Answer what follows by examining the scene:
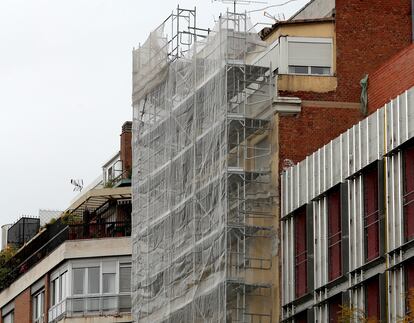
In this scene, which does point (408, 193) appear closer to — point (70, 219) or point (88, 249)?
point (88, 249)

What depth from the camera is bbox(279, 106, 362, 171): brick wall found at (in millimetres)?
59500

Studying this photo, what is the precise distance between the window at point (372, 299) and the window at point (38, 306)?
2576 cm

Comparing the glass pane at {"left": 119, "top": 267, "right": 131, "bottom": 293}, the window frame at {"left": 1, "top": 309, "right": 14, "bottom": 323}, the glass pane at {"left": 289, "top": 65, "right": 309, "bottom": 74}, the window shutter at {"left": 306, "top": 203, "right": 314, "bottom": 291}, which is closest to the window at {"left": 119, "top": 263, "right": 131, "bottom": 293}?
the glass pane at {"left": 119, "top": 267, "right": 131, "bottom": 293}

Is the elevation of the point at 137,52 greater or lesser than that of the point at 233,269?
greater

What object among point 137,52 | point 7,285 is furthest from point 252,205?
point 7,285

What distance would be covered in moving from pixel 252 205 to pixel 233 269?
6.57ft

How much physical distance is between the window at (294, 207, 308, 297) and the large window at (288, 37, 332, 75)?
525cm

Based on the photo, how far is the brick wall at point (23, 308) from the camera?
255 ft

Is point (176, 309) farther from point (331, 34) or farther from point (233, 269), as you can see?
point (331, 34)

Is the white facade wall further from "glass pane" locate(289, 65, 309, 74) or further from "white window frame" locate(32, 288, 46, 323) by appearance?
"white window frame" locate(32, 288, 46, 323)

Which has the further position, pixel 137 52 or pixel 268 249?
pixel 137 52

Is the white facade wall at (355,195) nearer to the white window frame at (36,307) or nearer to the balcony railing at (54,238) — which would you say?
the balcony railing at (54,238)

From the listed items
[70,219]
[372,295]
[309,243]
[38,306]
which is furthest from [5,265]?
[372,295]

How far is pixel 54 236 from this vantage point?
247 ft
